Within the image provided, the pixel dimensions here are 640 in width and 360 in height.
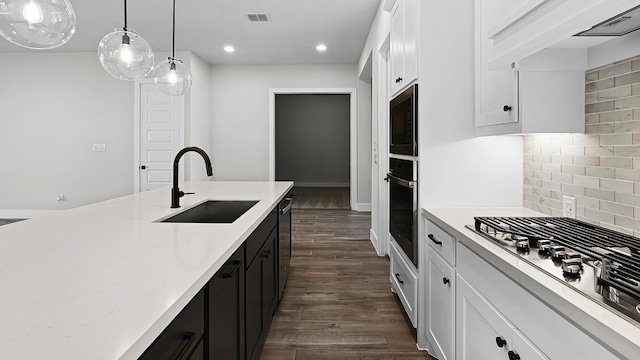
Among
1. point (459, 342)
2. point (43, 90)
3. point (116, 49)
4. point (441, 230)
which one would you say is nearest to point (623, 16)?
point (441, 230)

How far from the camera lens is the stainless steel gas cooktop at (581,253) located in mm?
830

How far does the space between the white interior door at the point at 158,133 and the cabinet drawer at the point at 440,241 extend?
5.15 meters

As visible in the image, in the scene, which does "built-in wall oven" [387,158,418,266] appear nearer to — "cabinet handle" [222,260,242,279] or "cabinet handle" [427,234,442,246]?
"cabinet handle" [427,234,442,246]

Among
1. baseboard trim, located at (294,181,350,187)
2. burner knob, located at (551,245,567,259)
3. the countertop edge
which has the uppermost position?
baseboard trim, located at (294,181,350,187)

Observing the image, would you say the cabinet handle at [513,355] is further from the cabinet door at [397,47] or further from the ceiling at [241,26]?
the ceiling at [241,26]

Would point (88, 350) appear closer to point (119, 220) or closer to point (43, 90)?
point (119, 220)

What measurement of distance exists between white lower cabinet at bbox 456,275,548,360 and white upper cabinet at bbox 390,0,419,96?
A: 4.01 ft

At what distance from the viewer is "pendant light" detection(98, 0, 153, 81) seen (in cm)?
233

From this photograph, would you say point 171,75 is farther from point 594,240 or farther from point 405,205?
point 594,240

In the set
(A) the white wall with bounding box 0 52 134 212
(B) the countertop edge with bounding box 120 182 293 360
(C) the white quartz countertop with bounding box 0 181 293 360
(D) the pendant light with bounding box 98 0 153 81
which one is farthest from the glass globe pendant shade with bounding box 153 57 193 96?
(A) the white wall with bounding box 0 52 134 212

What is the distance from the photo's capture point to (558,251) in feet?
3.71

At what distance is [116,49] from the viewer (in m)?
2.33

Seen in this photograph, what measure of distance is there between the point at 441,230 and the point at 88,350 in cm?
158

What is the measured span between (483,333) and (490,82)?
1.12m
